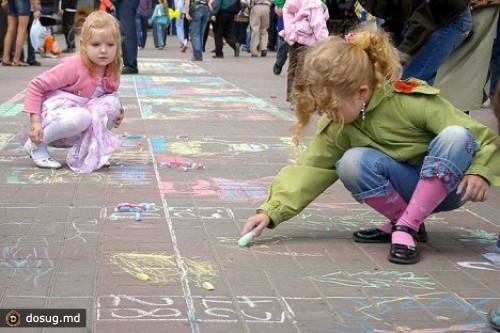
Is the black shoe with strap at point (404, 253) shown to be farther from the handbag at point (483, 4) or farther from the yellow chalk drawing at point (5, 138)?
the yellow chalk drawing at point (5, 138)

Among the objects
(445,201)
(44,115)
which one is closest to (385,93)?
(445,201)

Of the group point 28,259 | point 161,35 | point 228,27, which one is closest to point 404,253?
point 28,259

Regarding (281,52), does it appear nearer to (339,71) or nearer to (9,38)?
(9,38)

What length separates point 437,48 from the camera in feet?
16.8

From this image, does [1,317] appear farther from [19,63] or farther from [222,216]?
[19,63]

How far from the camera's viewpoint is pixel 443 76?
18.8 ft

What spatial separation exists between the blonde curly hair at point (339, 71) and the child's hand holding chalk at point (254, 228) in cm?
48

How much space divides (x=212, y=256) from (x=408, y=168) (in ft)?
3.11

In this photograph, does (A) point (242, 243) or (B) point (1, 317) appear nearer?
(B) point (1, 317)

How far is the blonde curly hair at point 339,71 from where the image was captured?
3764mm

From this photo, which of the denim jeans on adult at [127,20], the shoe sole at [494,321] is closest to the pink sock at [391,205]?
the shoe sole at [494,321]

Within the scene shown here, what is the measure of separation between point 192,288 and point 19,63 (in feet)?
38.3

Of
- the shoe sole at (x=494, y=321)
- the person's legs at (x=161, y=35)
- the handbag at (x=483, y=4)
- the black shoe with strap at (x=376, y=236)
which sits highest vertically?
the handbag at (x=483, y=4)

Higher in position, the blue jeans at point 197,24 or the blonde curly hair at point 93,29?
the blonde curly hair at point 93,29
